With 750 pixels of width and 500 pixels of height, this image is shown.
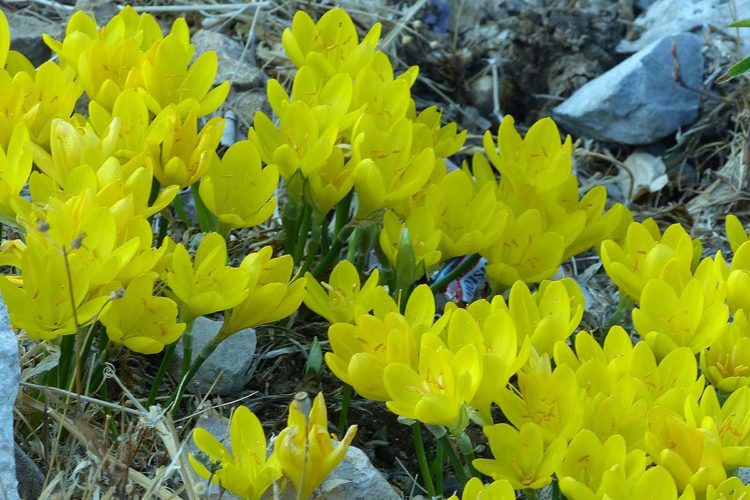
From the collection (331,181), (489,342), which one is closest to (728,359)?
(489,342)

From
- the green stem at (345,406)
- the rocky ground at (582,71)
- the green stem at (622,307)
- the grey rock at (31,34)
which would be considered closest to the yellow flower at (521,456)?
the green stem at (345,406)

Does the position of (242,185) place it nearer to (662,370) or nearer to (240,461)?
(240,461)

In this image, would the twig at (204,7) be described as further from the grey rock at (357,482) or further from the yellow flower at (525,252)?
the grey rock at (357,482)

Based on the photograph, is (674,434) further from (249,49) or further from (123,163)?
(249,49)

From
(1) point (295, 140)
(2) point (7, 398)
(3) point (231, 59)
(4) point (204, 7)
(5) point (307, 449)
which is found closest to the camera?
(5) point (307, 449)

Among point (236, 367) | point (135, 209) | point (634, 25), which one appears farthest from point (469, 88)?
point (135, 209)

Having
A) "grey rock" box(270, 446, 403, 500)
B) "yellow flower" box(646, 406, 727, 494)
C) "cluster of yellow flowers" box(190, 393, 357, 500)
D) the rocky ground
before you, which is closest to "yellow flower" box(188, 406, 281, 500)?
"cluster of yellow flowers" box(190, 393, 357, 500)
